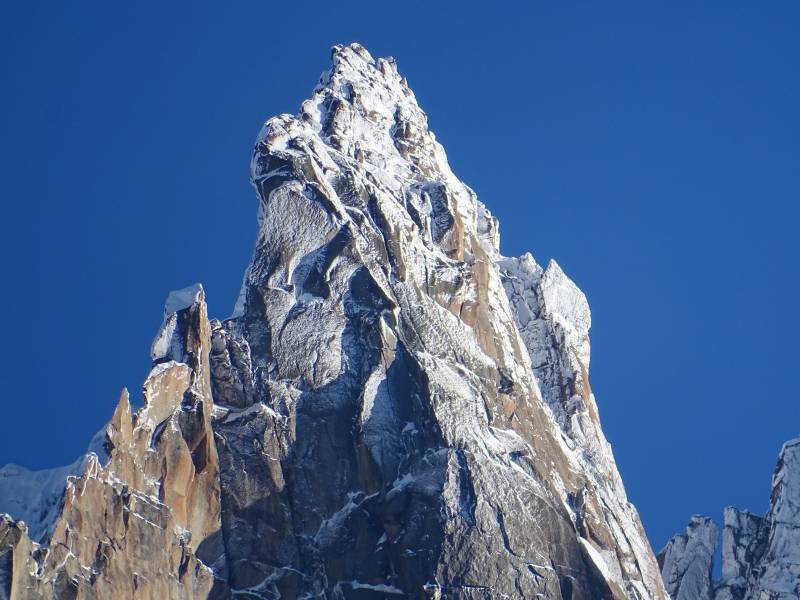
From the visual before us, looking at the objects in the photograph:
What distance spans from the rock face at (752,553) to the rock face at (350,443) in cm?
1115

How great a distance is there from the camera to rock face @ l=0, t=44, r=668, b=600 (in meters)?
95.8

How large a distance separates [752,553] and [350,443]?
31726 mm

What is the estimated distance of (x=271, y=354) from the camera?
107 m

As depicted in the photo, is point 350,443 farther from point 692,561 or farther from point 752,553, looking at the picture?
point 692,561

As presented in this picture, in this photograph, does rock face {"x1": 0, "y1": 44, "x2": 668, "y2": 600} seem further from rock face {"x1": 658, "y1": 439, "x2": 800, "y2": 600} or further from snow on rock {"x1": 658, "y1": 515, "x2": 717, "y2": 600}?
snow on rock {"x1": 658, "y1": 515, "x2": 717, "y2": 600}

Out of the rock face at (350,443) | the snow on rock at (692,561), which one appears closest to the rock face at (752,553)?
the snow on rock at (692,561)

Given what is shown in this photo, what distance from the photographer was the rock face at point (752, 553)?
11538 centimetres

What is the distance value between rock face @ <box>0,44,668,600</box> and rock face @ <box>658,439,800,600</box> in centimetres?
1115

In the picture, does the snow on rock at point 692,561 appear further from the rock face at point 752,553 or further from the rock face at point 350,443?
the rock face at point 350,443

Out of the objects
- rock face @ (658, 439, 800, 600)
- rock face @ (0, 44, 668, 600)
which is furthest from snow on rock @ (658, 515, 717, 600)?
rock face @ (0, 44, 668, 600)

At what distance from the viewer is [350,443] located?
103m

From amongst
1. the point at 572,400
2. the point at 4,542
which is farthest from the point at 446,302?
the point at 4,542

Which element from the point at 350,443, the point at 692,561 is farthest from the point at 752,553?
the point at 350,443

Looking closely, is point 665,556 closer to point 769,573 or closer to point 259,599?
point 769,573
